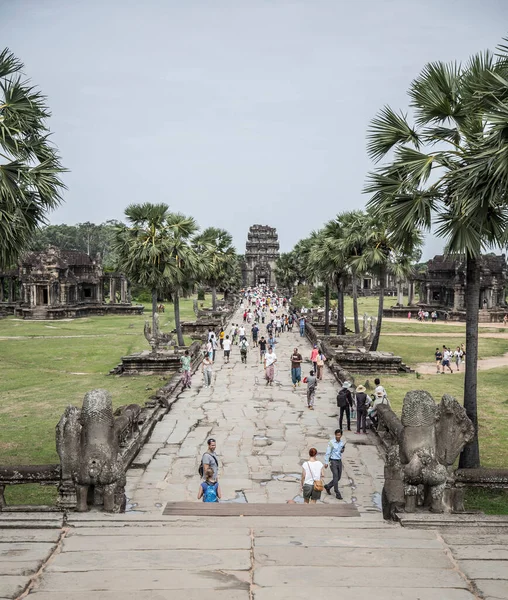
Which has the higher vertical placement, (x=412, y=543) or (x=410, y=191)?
(x=410, y=191)

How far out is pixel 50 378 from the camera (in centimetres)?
2534

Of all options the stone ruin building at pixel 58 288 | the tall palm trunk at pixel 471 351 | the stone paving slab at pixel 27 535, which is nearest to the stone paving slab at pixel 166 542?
the stone paving slab at pixel 27 535

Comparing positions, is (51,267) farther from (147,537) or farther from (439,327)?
(147,537)

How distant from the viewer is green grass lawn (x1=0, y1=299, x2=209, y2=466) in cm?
1543

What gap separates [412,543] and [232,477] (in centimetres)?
566

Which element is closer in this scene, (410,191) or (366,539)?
Result: (366,539)

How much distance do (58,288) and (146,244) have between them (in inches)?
1568

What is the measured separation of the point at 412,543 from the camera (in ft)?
21.2

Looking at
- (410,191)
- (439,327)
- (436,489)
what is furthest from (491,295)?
(436,489)

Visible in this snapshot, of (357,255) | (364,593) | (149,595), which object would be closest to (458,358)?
(357,255)

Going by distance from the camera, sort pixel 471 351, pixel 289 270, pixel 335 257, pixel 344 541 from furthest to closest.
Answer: pixel 289 270 → pixel 335 257 → pixel 471 351 → pixel 344 541

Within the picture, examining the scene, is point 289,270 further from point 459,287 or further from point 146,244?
point 146,244

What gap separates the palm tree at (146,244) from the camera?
29.1 m

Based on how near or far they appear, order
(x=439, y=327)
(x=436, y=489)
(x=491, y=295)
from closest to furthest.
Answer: (x=436, y=489) < (x=439, y=327) < (x=491, y=295)
